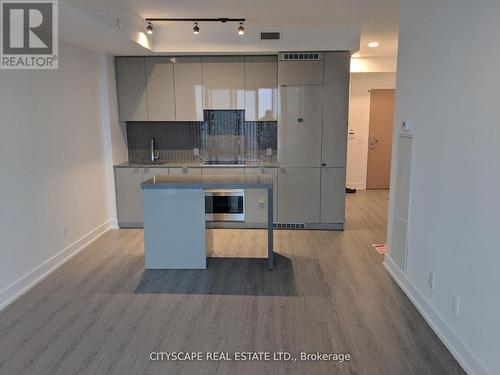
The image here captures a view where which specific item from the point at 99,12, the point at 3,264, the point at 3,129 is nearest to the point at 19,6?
the point at 99,12

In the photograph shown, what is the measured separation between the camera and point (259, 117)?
18.3 ft

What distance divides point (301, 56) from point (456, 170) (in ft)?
10.2

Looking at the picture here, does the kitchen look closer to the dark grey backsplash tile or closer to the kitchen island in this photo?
the dark grey backsplash tile

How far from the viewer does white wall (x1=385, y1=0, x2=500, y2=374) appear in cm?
225

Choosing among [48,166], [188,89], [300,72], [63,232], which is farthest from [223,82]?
[63,232]

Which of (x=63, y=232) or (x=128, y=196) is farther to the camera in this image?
(x=128, y=196)

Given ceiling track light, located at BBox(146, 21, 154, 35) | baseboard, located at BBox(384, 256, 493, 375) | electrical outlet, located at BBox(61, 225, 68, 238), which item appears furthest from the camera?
ceiling track light, located at BBox(146, 21, 154, 35)

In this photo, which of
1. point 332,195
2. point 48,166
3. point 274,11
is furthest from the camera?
point 332,195

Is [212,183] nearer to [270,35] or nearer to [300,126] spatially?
[300,126]

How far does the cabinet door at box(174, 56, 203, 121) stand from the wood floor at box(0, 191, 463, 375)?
211 centimetres

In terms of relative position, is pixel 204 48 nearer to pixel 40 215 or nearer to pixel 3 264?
pixel 40 215

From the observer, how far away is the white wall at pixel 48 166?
3438 mm

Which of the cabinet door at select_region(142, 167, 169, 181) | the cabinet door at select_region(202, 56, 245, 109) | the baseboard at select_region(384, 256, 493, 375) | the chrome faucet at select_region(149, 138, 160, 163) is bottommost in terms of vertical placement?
the baseboard at select_region(384, 256, 493, 375)

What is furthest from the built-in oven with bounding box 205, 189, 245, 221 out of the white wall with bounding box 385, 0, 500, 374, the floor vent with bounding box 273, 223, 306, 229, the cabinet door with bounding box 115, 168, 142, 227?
the white wall with bounding box 385, 0, 500, 374
